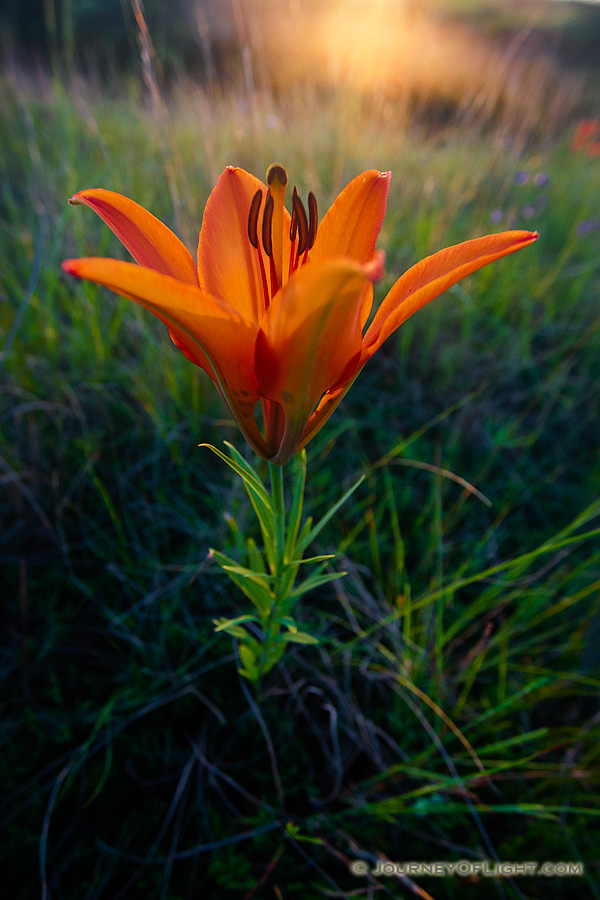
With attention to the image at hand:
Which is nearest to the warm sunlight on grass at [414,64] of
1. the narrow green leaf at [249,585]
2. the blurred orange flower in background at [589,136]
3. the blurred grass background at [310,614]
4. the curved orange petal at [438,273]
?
the blurred orange flower in background at [589,136]

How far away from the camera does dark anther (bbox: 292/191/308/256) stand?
0.43m

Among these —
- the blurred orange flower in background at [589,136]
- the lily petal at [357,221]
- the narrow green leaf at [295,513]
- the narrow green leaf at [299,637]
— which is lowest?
the narrow green leaf at [299,637]

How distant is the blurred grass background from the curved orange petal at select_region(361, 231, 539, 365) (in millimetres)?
488

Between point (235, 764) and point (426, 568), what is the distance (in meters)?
0.56

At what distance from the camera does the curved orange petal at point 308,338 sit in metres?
0.34

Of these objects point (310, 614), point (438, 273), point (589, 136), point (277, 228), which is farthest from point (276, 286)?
point (589, 136)

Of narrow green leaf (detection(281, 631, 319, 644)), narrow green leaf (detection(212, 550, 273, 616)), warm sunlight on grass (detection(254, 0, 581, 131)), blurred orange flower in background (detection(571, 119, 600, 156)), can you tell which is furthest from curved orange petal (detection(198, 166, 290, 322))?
blurred orange flower in background (detection(571, 119, 600, 156))

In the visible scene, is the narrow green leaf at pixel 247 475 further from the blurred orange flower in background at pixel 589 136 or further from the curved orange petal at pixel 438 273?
the blurred orange flower in background at pixel 589 136

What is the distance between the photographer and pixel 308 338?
1.32 ft

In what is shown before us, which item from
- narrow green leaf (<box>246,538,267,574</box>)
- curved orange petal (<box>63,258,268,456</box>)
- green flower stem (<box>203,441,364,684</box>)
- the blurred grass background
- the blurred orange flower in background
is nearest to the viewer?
curved orange petal (<box>63,258,268,456</box>)

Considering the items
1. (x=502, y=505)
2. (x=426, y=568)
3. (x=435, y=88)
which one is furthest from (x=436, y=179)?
(x=435, y=88)

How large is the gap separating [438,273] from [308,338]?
5.8 inches

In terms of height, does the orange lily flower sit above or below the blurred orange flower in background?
above

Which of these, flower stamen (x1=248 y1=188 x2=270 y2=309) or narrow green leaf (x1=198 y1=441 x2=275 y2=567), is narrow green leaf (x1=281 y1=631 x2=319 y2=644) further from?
flower stamen (x1=248 y1=188 x2=270 y2=309)
